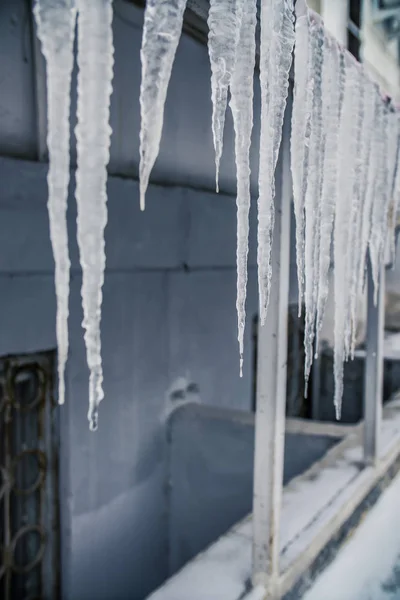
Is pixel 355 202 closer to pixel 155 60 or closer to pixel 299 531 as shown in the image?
pixel 155 60

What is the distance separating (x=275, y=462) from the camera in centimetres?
212

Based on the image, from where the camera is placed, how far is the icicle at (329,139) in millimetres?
1979

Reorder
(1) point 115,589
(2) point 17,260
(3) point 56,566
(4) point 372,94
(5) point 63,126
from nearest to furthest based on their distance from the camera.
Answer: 1. (5) point 63,126
2. (4) point 372,94
3. (2) point 17,260
4. (3) point 56,566
5. (1) point 115,589

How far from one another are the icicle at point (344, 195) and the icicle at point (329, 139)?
8cm

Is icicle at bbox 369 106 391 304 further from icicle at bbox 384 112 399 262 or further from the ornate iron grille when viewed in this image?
the ornate iron grille

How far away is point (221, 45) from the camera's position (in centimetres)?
145

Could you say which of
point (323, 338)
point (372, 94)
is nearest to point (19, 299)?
point (372, 94)

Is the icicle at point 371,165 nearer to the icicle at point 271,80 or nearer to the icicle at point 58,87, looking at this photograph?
the icicle at point 271,80

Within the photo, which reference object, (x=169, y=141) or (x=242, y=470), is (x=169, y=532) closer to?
(x=242, y=470)

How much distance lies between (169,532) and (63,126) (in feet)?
12.1

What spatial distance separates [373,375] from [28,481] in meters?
2.18

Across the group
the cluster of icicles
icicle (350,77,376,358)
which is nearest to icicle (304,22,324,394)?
the cluster of icicles

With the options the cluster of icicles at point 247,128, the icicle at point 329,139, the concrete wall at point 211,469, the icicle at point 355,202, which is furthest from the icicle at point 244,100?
the concrete wall at point 211,469

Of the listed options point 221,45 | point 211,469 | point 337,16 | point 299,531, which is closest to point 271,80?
point 221,45
